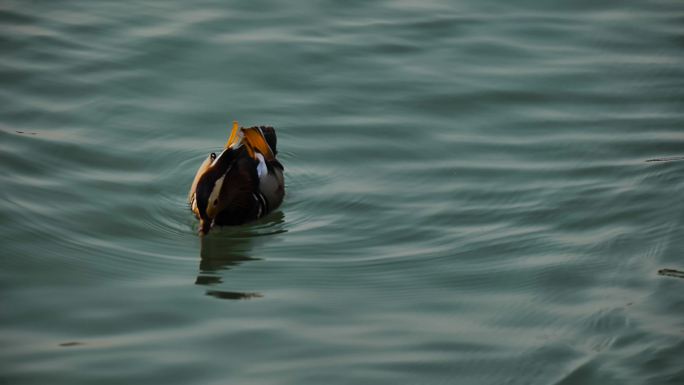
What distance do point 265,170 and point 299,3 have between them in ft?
15.2

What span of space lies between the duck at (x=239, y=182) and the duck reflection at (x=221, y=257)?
5.4 inches

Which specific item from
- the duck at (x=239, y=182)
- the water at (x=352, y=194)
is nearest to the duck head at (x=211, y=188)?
the duck at (x=239, y=182)

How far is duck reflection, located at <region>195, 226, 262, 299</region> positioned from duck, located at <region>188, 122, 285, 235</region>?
0.45 feet

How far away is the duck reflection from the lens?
783cm

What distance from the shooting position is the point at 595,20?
→ 44.5ft

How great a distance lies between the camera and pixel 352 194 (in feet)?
31.3

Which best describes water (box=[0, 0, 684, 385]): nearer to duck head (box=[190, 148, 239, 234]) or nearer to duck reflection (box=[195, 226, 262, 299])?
duck reflection (box=[195, 226, 262, 299])

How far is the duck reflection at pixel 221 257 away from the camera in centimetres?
783

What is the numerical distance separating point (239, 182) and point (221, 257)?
1254 millimetres

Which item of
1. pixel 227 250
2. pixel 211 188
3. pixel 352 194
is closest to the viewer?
pixel 227 250

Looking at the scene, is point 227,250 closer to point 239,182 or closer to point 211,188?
point 211,188

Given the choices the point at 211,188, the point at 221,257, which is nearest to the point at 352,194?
the point at 211,188

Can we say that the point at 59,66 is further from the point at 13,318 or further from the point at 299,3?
the point at 13,318

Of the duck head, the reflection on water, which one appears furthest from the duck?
the reflection on water
